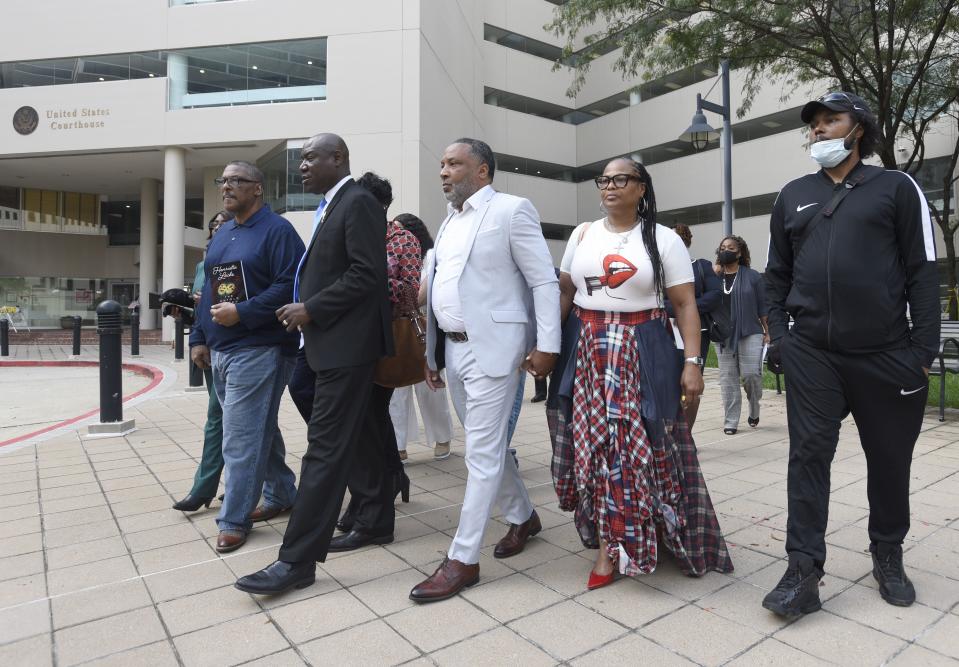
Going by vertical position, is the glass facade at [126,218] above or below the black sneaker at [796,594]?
above

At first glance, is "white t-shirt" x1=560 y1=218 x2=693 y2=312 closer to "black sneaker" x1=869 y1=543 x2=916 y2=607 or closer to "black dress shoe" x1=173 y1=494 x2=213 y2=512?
"black sneaker" x1=869 y1=543 x2=916 y2=607

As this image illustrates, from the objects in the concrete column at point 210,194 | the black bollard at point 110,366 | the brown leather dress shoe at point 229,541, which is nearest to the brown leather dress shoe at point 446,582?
the brown leather dress shoe at point 229,541

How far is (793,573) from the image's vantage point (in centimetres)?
263

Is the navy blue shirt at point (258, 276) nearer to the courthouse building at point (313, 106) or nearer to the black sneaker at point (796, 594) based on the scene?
the black sneaker at point (796, 594)

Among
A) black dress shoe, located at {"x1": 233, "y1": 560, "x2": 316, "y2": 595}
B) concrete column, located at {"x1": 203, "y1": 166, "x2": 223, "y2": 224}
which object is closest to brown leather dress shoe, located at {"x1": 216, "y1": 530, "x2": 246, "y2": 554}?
black dress shoe, located at {"x1": 233, "y1": 560, "x2": 316, "y2": 595}

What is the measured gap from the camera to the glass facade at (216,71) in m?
21.5

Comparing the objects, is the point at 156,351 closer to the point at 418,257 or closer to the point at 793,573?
the point at 418,257

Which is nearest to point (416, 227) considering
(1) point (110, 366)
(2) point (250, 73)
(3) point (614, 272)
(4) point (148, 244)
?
(3) point (614, 272)

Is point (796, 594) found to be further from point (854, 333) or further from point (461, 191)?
point (461, 191)

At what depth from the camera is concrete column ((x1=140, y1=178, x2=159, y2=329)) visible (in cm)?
2936

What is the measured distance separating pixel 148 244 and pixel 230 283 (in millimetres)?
30386

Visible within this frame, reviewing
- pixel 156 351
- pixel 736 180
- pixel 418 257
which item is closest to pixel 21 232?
pixel 156 351

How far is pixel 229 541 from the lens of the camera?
3.43 m

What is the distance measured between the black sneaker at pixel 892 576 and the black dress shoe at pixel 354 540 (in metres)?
2.31
